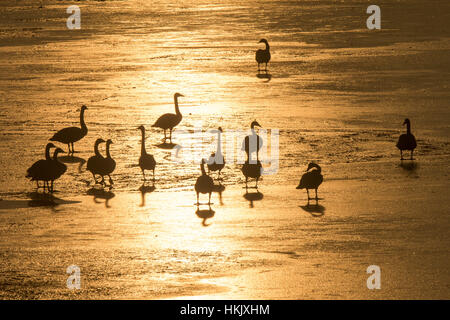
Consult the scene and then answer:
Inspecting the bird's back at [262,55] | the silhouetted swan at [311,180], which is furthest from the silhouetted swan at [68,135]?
the bird's back at [262,55]

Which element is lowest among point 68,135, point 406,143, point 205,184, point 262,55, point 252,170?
point 205,184

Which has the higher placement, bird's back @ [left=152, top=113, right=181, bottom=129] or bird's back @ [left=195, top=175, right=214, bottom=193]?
bird's back @ [left=152, top=113, right=181, bottom=129]

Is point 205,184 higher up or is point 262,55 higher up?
point 262,55

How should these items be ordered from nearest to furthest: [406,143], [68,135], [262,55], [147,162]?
[147,162] → [406,143] → [68,135] → [262,55]

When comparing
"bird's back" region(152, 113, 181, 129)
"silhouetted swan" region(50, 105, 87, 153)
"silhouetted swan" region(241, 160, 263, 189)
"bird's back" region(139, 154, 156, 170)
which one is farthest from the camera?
"bird's back" region(152, 113, 181, 129)

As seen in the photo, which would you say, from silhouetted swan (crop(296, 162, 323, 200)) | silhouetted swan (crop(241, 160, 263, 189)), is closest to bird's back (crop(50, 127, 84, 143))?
silhouetted swan (crop(241, 160, 263, 189))

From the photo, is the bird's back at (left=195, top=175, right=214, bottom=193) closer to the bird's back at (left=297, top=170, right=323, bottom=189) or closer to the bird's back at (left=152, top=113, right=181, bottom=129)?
the bird's back at (left=297, top=170, right=323, bottom=189)

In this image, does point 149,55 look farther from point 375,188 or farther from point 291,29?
point 375,188

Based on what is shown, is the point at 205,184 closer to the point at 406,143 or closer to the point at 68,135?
the point at 406,143

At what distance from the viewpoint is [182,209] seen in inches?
639

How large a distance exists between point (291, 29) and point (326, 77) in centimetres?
1377

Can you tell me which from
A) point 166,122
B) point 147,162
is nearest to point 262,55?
point 166,122
